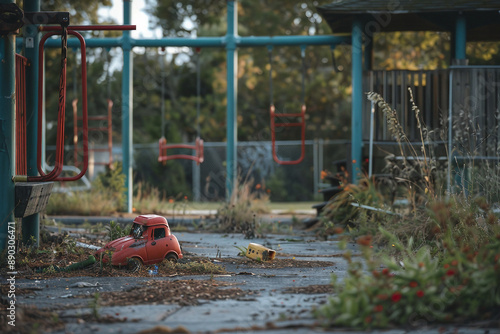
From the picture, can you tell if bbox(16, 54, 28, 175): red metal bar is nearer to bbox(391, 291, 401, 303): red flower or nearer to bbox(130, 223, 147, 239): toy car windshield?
bbox(130, 223, 147, 239): toy car windshield

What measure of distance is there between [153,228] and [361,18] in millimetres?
6740

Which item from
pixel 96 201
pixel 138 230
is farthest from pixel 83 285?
pixel 96 201

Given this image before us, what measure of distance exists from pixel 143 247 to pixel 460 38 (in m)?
7.36

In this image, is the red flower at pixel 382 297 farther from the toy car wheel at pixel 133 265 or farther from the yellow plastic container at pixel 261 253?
the yellow plastic container at pixel 261 253

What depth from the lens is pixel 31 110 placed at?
759 centimetres

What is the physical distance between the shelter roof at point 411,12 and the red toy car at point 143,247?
6.02 m

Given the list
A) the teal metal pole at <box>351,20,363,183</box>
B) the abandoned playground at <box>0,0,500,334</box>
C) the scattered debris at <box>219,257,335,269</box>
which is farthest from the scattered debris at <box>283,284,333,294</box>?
the teal metal pole at <box>351,20,363,183</box>

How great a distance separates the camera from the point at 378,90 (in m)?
11.8

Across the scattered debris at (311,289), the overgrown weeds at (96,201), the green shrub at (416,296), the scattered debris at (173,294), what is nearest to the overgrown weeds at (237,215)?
the overgrown weeds at (96,201)

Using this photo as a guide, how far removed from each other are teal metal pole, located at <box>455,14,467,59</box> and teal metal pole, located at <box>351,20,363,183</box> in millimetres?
1622

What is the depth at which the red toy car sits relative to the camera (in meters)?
6.59

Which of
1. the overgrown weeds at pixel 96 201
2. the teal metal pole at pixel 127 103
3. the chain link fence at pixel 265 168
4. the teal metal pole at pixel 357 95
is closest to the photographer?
the teal metal pole at pixel 357 95

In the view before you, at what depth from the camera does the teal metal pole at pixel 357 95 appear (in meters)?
11.8

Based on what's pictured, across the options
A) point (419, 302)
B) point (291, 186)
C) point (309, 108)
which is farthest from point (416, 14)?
point (309, 108)
